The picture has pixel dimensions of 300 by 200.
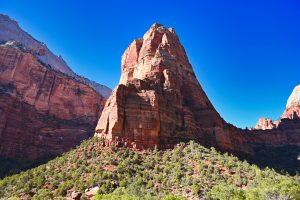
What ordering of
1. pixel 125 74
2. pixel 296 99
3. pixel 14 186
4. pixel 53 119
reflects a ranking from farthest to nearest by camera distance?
pixel 296 99
pixel 53 119
pixel 125 74
pixel 14 186

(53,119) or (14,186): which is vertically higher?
(53,119)

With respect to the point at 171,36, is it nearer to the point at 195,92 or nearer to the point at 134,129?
the point at 195,92

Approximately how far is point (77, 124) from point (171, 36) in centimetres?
5383

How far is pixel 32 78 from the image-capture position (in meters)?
124

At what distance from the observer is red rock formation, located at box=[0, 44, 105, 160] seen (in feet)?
350

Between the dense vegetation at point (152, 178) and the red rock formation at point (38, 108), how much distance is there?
5027 centimetres

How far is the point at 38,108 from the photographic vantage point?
119875mm

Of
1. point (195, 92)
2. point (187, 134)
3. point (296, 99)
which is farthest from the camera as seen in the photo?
point (296, 99)

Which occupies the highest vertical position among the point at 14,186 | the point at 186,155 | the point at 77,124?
the point at 77,124

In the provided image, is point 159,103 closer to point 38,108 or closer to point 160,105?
point 160,105

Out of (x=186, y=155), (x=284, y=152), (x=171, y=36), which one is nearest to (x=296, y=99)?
(x=284, y=152)

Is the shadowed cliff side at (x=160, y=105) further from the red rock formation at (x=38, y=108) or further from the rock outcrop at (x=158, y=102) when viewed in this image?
the red rock formation at (x=38, y=108)

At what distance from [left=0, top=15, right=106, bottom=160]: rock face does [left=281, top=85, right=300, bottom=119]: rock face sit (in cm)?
8417

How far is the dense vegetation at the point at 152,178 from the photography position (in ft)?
149
